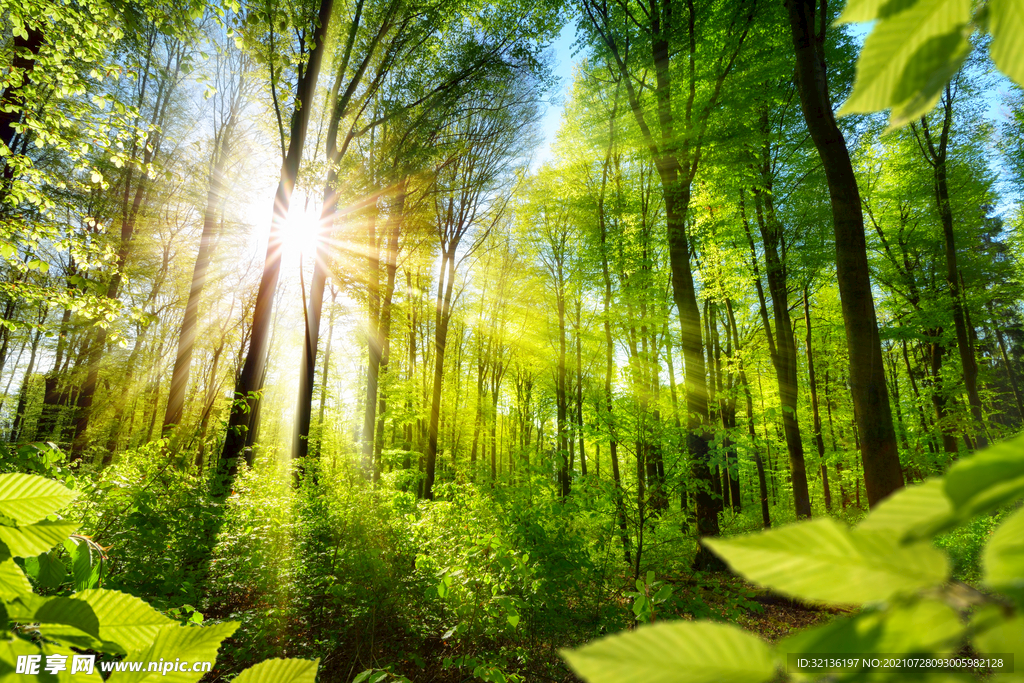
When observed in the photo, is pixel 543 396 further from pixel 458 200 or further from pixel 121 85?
pixel 121 85

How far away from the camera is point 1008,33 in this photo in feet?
1.11

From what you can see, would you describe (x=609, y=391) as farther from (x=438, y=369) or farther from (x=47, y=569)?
(x=47, y=569)

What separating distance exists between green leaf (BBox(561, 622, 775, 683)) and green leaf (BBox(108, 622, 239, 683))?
0.54 meters

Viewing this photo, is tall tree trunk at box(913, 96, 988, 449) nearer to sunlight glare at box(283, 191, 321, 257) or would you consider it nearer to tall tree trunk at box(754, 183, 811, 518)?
tall tree trunk at box(754, 183, 811, 518)

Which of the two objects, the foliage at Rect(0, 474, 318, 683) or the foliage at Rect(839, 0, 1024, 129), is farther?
the foliage at Rect(0, 474, 318, 683)

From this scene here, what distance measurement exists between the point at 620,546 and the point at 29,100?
24.0 ft

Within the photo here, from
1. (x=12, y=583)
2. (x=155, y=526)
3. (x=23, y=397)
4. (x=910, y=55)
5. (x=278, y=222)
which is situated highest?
(x=278, y=222)

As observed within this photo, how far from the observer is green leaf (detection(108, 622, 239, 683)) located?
0.57 metres

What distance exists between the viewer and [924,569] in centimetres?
25

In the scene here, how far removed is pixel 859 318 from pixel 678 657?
4.82 metres

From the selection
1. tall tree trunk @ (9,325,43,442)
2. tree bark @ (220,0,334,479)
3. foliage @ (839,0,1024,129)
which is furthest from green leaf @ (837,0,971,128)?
tall tree trunk @ (9,325,43,442)

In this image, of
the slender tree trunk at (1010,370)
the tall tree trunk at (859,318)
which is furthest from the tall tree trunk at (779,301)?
the slender tree trunk at (1010,370)

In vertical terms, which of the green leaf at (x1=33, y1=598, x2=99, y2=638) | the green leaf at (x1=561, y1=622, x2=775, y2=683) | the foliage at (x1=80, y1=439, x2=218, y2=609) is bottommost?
the foliage at (x1=80, y1=439, x2=218, y2=609)

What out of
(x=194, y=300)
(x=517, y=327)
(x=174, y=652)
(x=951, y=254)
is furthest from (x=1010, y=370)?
(x=194, y=300)
